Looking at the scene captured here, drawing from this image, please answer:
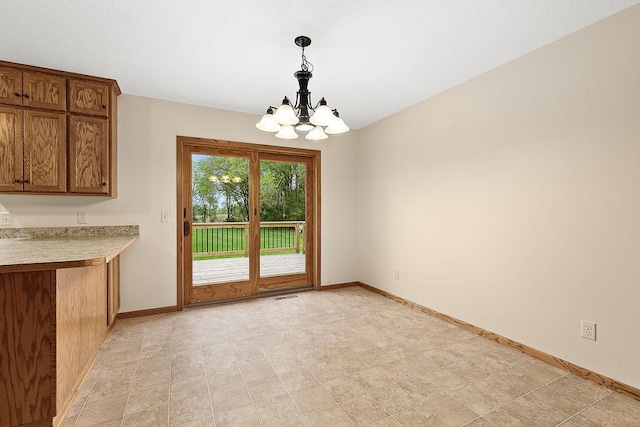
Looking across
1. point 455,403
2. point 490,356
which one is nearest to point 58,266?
point 455,403

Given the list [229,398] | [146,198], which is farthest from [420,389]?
[146,198]

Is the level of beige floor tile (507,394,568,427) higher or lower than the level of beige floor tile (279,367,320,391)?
lower

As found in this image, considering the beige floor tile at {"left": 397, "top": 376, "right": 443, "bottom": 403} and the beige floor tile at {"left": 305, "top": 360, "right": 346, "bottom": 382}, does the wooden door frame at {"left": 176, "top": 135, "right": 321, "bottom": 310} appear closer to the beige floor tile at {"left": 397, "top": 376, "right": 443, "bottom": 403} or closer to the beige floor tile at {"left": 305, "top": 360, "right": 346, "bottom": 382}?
the beige floor tile at {"left": 305, "top": 360, "right": 346, "bottom": 382}

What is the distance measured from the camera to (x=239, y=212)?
405cm

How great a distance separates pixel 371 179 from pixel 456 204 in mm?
1507

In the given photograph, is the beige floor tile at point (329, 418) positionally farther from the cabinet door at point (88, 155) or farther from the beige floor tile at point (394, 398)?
the cabinet door at point (88, 155)

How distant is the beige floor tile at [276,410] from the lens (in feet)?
5.61

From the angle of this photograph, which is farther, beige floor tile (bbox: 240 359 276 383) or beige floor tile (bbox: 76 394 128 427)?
beige floor tile (bbox: 240 359 276 383)

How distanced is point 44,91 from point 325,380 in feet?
11.3

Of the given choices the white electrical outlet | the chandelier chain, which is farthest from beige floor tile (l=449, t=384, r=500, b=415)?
the white electrical outlet

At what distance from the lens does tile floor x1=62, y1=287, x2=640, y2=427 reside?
1.74 meters

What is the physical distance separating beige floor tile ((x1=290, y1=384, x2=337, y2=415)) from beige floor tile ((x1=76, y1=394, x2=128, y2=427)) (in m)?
1.03

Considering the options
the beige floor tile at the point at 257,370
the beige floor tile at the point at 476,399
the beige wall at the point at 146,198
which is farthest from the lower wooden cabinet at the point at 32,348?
the beige floor tile at the point at 476,399

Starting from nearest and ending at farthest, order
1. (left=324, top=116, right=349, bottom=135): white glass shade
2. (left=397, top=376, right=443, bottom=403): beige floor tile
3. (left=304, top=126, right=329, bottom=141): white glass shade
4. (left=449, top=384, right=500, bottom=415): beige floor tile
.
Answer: (left=449, top=384, right=500, bottom=415): beige floor tile → (left=397, top=376, right=443, bottom=403): beige floor tile → (left=324, top=116, right=349, bottom=135): white glass shade → (left=304, top=126, right=329, bottom=141): white glass shade
